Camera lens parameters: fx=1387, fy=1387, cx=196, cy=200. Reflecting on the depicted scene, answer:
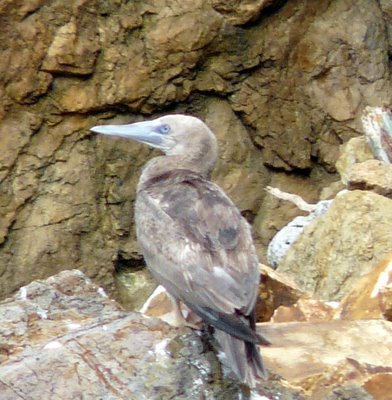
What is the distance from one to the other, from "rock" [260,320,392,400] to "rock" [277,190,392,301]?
1.50 m

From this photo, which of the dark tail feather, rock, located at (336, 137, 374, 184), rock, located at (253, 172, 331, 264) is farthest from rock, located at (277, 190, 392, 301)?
rock, located at (253, 172, 331, 264)

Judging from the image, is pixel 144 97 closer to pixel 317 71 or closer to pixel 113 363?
pixel 317 71

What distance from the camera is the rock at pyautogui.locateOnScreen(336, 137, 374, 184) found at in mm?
10266

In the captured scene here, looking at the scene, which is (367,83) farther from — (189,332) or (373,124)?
(189,332)

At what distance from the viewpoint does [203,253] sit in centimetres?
562

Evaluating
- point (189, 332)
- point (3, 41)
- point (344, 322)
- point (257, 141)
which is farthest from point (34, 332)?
point (257, 141)

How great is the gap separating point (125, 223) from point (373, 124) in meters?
2.68

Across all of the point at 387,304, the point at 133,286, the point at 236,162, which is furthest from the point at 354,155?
the point at 387,304

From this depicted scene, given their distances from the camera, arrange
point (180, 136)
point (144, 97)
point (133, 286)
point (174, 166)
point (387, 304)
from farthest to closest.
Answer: point (133, 286), point (144, 97), point (180, 136), point (174, 166), point (387, 304)

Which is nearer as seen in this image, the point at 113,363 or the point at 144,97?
the point at 113,363

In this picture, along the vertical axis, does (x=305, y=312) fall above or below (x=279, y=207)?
above

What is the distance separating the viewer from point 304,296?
688cm

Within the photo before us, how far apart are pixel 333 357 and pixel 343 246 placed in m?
2.20

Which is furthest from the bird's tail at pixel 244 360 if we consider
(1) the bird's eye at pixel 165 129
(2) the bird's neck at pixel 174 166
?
(1) the bird's eye at pixel 165 129
